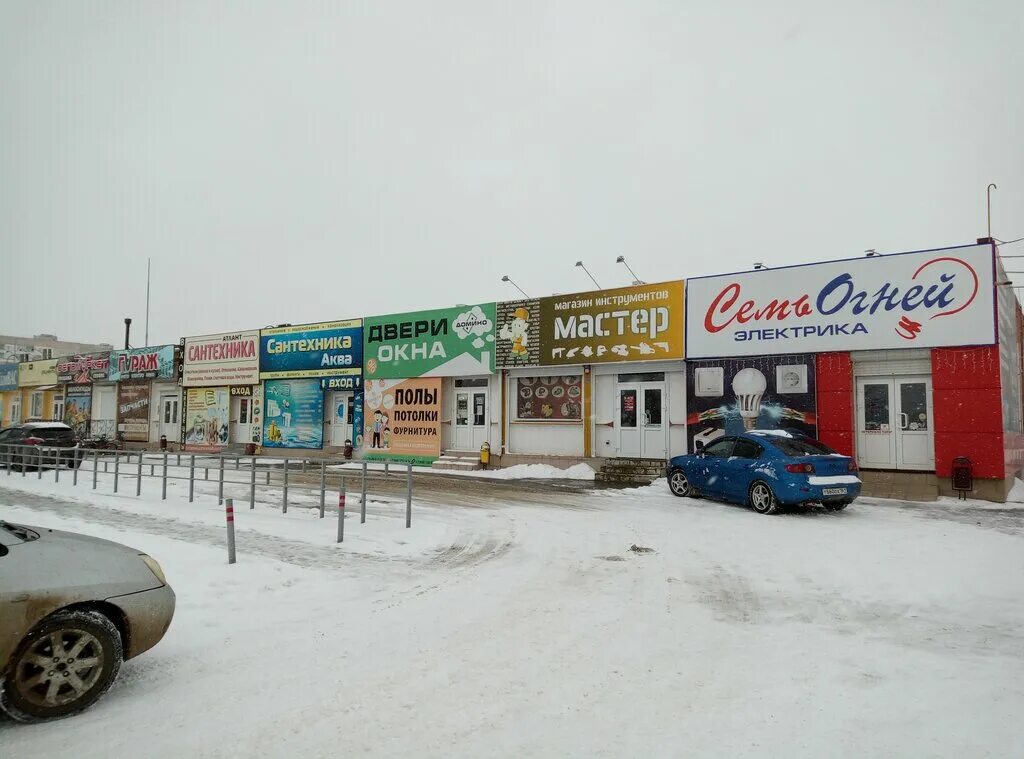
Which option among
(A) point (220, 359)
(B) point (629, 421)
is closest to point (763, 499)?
(B) point (629, 421)

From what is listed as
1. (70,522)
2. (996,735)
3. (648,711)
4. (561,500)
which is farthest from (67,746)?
(561,500)

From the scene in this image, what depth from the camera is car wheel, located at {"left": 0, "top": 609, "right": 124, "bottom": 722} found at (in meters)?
3.75

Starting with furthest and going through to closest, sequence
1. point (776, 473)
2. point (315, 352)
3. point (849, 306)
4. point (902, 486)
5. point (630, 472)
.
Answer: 1. point (315, 352)
2. point (630, 472)
3. point (849, 306)
4. point (902, 486)
5. point (776, 473)

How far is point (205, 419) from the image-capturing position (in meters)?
31.5

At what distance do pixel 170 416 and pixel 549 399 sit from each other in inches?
898

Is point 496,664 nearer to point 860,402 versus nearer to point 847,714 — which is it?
point 847,714

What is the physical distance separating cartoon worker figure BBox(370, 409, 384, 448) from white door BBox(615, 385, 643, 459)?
33.0 ft

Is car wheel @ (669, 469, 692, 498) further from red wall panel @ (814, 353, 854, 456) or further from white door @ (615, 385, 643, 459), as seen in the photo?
white door @ (615, 385, 643, 459)

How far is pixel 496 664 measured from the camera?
4723 millimetres

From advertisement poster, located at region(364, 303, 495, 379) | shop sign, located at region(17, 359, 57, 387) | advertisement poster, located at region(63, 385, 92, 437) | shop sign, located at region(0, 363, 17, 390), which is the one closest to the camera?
advertisement poster, located at region(364, 303, 495, 379)

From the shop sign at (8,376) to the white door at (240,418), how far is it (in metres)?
22.5

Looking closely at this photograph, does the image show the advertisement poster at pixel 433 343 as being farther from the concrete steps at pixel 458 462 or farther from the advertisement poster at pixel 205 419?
the advertisement poster at pixel 205 419

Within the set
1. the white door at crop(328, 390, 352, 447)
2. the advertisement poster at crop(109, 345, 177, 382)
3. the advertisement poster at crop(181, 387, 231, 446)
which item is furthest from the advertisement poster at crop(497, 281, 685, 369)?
the advertisement poster at crop(109, 345, 177, 382)

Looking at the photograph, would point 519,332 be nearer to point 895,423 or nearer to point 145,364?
point 895,423
